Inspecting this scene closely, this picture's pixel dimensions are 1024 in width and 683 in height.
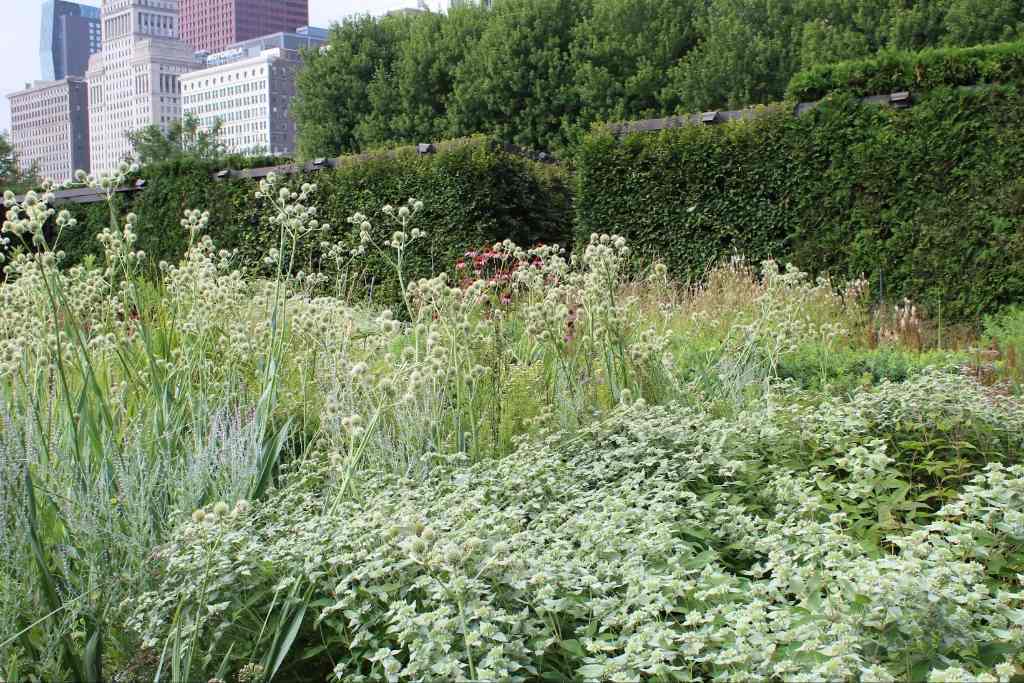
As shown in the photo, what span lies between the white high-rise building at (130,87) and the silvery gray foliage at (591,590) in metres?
145

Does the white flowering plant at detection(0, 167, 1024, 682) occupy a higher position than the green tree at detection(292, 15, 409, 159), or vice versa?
the green tree at detection(292, 15, 409, 159)

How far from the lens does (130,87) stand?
14538 centimetres

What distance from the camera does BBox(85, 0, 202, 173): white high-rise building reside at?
142500 millimetres

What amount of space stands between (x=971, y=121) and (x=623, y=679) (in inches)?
321

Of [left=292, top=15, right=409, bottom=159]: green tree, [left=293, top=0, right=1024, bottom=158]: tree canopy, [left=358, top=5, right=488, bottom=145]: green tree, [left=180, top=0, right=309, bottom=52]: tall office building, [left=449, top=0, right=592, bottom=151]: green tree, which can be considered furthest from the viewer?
[left=180, top=0, right=309, bottom=52]: tall office building

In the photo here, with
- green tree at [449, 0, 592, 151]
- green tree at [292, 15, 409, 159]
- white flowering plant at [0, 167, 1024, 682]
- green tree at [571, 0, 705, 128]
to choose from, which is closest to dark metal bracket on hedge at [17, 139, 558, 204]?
green tree at [571, 0, 705, 128]

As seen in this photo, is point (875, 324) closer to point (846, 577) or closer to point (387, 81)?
point (846, 577)

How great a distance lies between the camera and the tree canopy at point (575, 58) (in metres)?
17.8

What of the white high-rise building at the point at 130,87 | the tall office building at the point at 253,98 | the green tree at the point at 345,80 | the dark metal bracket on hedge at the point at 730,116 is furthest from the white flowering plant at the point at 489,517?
the white high-rise building at the point at 130,87

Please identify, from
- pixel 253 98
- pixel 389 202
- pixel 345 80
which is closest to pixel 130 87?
pixel 253 98

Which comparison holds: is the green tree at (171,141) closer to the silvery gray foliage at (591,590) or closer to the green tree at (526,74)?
the green tree at (526,74)

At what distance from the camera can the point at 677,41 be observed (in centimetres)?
2002

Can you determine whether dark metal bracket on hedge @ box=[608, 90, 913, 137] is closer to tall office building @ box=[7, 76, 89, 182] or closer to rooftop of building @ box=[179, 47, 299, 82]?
rooftop of building @ box=[179, 47, 299, 82]

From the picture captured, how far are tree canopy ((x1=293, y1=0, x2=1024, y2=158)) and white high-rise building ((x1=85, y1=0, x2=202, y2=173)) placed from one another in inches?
4862
